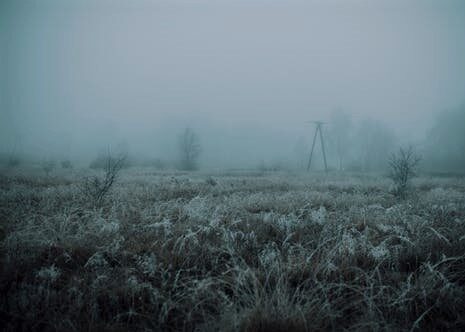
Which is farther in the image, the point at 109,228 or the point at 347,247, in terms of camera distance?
the point at 109,228

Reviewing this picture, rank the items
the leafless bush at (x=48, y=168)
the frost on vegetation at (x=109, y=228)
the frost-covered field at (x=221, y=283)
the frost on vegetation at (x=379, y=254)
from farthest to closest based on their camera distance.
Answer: the leafless bush at (x=48, y=168)
the frost on vegetation at (x=109, y=228)
the frost on vegetation at (x=379, y=254)
the frost-covered field at (x=221, y=283)

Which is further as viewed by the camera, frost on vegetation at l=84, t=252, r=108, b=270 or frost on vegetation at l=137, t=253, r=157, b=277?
frost on vegetation at l=84, t=252, r=108, b=270

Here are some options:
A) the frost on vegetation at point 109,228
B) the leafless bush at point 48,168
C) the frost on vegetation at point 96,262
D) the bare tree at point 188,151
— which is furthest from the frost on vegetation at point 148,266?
the bare tree at point 188,151

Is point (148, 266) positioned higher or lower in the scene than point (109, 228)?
lower

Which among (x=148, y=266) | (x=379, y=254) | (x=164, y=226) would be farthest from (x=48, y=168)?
(x=379, y=254)

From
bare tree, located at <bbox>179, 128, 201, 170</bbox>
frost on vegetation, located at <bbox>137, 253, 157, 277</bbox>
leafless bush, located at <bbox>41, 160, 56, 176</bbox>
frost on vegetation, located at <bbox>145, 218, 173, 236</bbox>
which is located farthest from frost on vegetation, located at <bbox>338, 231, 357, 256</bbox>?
bare tree, located at <bbox>179, 128, 201, 170</bbox>

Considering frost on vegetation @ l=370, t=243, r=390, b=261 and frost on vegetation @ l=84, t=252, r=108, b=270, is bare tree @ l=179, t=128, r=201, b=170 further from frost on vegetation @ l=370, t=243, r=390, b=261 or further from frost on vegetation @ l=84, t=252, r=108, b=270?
frost on vegetation @ l=370, t=243, r=390, b=261

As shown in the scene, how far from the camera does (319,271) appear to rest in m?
2.64

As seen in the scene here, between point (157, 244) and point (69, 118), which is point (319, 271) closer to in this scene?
point (157, 244)

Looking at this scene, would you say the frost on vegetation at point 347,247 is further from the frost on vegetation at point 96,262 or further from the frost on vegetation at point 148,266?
the frost on vegetation at point 96,262

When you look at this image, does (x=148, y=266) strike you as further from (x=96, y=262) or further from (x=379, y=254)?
(x=379, y=254)

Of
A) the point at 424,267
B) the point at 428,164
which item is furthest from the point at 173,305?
the point at 428,164

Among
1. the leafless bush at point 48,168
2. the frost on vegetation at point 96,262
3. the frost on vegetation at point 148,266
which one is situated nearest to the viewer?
the frost on vegetation at point 148,266

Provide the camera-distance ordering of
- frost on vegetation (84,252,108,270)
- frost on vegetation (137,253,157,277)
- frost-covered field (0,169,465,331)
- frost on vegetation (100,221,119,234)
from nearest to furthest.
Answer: frost-covered field (0,169,465,331), frost on vegetation (137,253,157,277), frost on vegetation (84,252,108,270), frost on vegetation (100,221,119,234)
